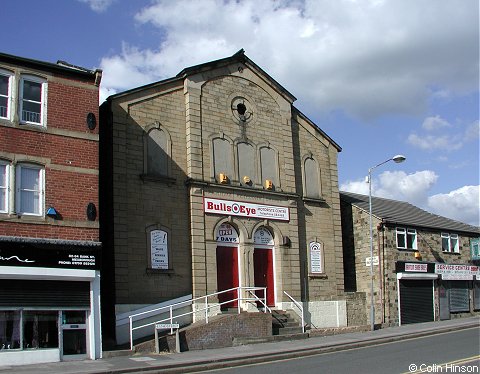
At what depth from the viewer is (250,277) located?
83.0 feet

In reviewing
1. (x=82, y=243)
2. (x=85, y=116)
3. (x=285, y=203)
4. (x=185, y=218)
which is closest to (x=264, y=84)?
(x=285, y=203)

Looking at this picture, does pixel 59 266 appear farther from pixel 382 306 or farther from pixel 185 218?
pixel 382 306

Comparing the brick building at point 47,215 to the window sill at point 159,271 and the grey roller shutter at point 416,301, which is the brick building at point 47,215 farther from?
the grey roller shutter at point 416,301

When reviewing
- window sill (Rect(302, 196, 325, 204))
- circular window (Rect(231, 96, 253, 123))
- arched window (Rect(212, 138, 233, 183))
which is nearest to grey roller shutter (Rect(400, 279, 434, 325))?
window sill (Rect(302, 196, 325, 204))

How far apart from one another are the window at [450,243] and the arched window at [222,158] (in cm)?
1492

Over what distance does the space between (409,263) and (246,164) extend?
10796mm

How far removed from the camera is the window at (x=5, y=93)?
1836 cm

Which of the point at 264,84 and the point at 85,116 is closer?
the point at 85,116

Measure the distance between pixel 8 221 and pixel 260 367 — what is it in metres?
8.11

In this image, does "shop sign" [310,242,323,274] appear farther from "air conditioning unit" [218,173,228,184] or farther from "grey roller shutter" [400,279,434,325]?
"air conditioning unit" [218,173,228,184]

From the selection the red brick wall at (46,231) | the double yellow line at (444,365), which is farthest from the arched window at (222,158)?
the double yellow line at (444,365)

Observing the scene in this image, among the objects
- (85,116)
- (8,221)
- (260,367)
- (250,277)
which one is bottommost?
(260,367)

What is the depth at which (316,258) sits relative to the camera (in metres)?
28.0

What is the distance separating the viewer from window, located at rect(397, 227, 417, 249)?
104 ft
